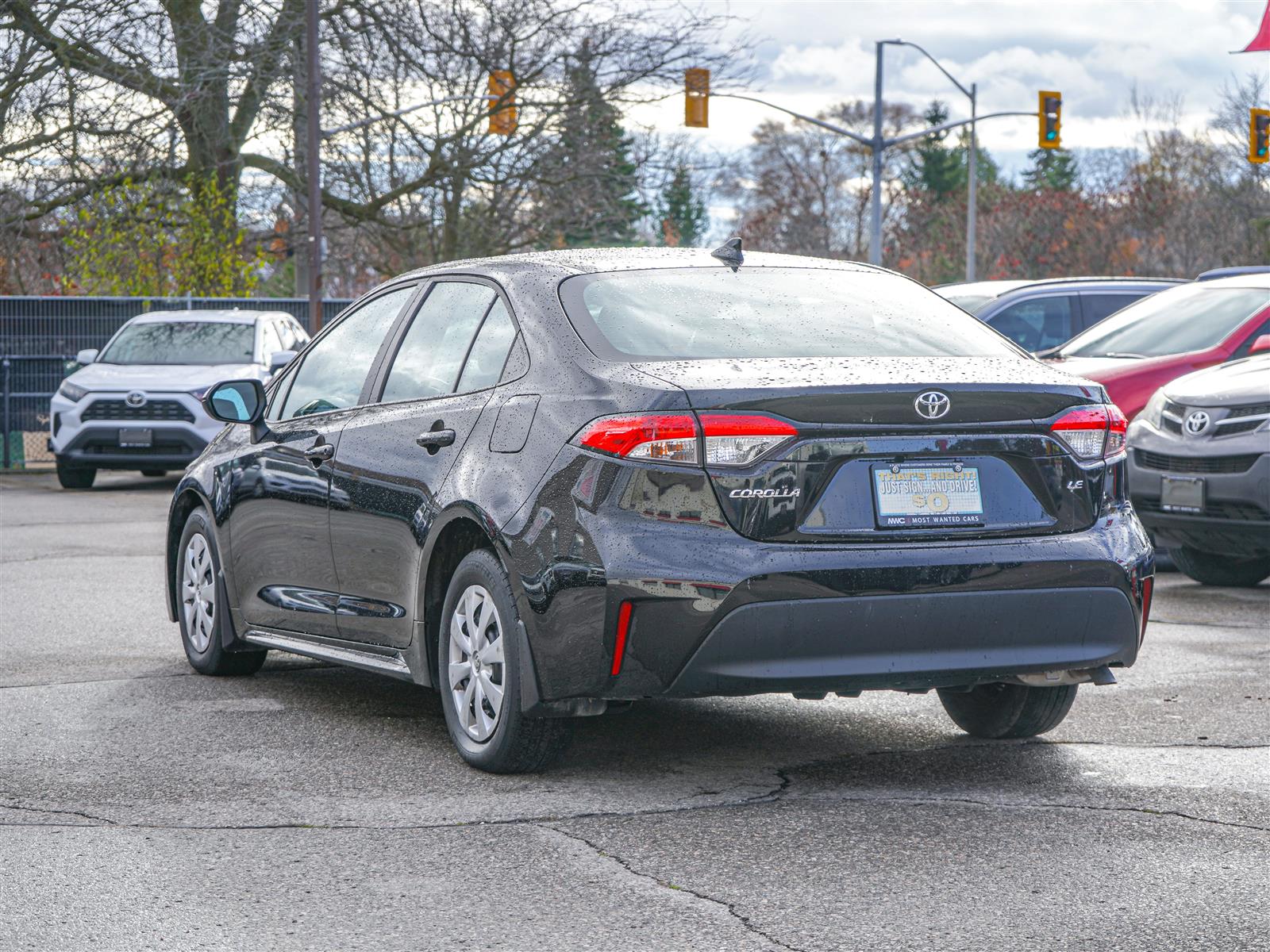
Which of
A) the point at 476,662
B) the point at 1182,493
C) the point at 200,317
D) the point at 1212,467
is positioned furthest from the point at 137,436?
the point at 476,662

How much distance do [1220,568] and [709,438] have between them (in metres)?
6.38

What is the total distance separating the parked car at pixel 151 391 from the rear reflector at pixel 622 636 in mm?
12811

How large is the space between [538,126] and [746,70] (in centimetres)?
355

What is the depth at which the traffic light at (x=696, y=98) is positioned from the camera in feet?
90.6

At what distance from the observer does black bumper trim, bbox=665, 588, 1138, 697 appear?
505 centimetres

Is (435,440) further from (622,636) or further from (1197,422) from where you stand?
(1197,422)

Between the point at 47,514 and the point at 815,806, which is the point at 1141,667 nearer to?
the point at 815,806

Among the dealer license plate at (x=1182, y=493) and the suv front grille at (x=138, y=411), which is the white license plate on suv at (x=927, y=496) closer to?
the dealer license plate at (x=1182, y=493)

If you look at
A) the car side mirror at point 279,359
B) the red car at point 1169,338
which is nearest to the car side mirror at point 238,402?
the red car at point 1169,338

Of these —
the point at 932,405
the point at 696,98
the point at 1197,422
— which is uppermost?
the point at 696,98

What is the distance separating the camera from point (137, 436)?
18234mm

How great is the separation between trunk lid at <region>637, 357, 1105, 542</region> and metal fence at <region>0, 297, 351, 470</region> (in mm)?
16770

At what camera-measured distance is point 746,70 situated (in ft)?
94.8

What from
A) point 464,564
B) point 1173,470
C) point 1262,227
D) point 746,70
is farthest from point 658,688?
point 1262,227
